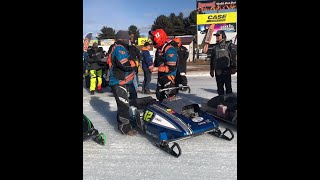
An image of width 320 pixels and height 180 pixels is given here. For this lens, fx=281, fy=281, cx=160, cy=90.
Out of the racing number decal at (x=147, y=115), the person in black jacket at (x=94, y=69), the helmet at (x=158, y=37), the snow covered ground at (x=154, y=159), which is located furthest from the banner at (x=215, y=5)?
the snow covered ground at (x=154, y=159)

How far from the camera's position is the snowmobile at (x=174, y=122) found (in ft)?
11.9

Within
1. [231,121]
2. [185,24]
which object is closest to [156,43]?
[231,121]

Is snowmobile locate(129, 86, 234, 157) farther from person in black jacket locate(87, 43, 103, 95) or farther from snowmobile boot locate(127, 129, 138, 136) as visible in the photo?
person in black jacket locate(87, 43, 103, 95)

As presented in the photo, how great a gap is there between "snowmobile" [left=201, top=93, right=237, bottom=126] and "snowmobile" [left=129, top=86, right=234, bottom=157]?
475 mm

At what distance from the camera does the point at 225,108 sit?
459 cm

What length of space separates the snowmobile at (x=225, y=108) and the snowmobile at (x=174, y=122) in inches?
18.7

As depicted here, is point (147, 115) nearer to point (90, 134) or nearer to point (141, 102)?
point (141, 102)

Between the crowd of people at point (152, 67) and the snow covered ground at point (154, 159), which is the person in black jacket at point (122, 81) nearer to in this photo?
the crowd of people at point (152, 67)
